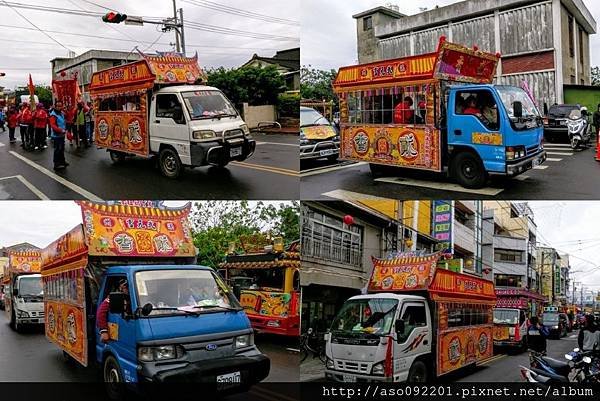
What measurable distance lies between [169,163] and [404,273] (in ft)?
16.8

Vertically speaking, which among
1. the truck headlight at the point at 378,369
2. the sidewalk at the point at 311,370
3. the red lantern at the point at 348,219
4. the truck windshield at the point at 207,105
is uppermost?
the truck windshield at the point at 207,105

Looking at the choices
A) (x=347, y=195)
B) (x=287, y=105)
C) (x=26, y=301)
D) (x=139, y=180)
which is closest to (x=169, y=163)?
(x=139, y=180)

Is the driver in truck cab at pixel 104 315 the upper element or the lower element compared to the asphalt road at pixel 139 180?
lower

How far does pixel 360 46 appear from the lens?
93.5 feet

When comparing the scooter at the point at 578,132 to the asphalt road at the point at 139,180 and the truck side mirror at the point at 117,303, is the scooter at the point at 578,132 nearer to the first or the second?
the asphalt road at the point at 139,180

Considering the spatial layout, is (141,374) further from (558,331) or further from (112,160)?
(558,331)

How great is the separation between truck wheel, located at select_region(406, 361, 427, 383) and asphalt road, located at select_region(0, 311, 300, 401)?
5.52 feet

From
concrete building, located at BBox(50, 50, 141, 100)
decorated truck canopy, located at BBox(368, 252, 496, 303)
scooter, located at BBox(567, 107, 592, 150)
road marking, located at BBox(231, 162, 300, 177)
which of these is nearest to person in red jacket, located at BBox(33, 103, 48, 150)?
road marking, located at BBox(231, 162, 300, 177)

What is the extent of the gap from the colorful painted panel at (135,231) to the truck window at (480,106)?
5582 millimetres

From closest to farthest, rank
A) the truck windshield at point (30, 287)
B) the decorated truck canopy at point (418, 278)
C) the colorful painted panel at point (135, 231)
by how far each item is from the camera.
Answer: the colorful painted panel at point (135, 231), the decorated truck canopy at point (418, 278), the truck windshield at point (30, 287)

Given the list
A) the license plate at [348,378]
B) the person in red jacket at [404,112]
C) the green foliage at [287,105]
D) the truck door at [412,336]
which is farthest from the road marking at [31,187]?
the green foliage at [287,105]

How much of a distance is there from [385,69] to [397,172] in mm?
2595

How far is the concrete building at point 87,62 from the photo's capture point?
2907 cm

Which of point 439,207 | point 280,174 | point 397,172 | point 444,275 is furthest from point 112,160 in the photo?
point 439,207
